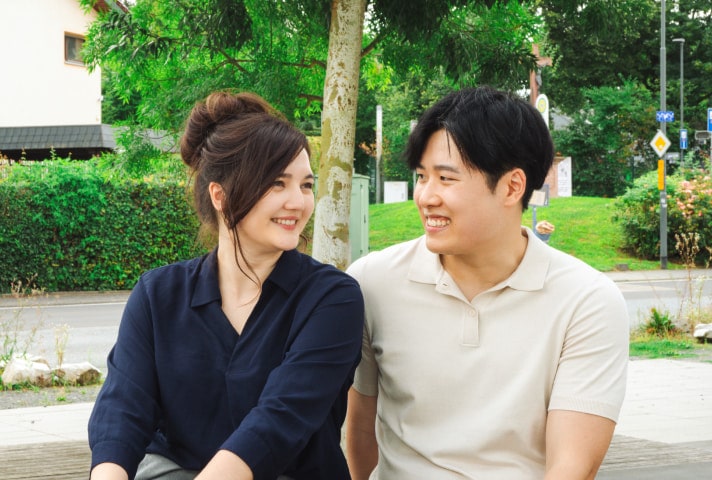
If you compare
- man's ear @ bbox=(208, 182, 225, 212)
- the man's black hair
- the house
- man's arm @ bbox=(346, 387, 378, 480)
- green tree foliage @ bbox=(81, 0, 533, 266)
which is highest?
the house

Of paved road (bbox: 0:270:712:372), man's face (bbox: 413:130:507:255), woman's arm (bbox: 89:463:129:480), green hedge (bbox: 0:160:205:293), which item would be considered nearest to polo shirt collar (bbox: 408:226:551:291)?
man's face (bbox: 413:130:507:255)

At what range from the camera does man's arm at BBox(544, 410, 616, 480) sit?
248 centimetres

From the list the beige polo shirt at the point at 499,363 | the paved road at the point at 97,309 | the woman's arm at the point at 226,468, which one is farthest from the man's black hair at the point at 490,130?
the paved road at the point at 97,309

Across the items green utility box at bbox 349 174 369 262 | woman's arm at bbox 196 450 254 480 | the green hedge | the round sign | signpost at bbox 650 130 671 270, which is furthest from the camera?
signpost at bbox 650 130 671 270

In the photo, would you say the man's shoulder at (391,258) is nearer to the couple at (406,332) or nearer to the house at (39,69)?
the couple at (406,332)

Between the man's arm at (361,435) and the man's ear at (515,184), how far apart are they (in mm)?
723

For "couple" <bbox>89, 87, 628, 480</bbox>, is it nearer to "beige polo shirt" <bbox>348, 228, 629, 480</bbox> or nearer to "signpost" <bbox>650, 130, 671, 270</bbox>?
"beige polo shirt" <bbox>348, 228, 629, 480</bbox>

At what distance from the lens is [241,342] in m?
2.56

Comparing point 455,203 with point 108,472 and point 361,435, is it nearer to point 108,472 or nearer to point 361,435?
point 361,435

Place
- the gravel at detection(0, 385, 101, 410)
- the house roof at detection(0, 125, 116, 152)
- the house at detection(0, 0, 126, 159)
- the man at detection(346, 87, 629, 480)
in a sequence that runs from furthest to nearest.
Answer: the house at detection(0, 0, 126, 159) → the house roof at detection(0, 125, 116, 152) → the gravel at detection(0, 385, 101, 410) → the man at detection(346, 87, 629, 480)

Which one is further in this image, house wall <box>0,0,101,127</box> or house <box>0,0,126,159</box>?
house wall <box>0,0,101,127</box>

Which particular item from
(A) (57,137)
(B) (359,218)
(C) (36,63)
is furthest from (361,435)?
(C) (36,63)

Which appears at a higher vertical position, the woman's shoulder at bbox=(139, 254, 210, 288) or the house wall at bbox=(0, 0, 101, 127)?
the house wall at bbox=(0, 0, 101, 127)

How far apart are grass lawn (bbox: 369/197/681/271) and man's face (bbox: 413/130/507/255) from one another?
2061 cm
